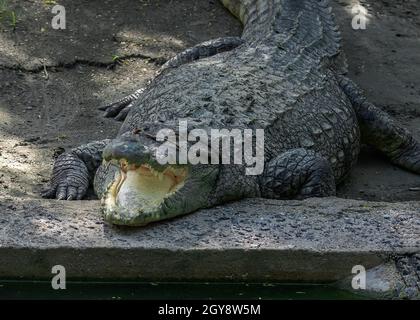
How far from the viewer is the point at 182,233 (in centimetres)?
494

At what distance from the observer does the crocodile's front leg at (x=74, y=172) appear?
5.86 meters

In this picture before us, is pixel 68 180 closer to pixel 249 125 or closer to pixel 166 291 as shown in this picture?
pixel 249 125

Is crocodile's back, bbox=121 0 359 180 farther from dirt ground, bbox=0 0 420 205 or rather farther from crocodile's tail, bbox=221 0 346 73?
dirt ground, bbox=0 0 420 205

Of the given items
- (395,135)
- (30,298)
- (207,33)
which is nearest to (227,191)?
(30,298)

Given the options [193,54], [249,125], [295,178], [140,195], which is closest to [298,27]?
[193,54]

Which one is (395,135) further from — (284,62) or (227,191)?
(227,191)

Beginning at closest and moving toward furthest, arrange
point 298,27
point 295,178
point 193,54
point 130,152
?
point 130,152
point 295,178
point 298,27
point 193,54

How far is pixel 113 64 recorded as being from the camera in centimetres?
808

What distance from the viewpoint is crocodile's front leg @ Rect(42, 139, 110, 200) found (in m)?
5.86

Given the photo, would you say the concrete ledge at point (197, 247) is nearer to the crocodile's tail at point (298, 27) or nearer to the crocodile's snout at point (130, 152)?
the crocodile's snout at point (130, 152)

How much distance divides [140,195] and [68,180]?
3.47 feet

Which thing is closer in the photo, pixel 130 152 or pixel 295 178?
pixel 130 152

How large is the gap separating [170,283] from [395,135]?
108 inches

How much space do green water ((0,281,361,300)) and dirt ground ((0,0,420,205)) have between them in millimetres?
1435
